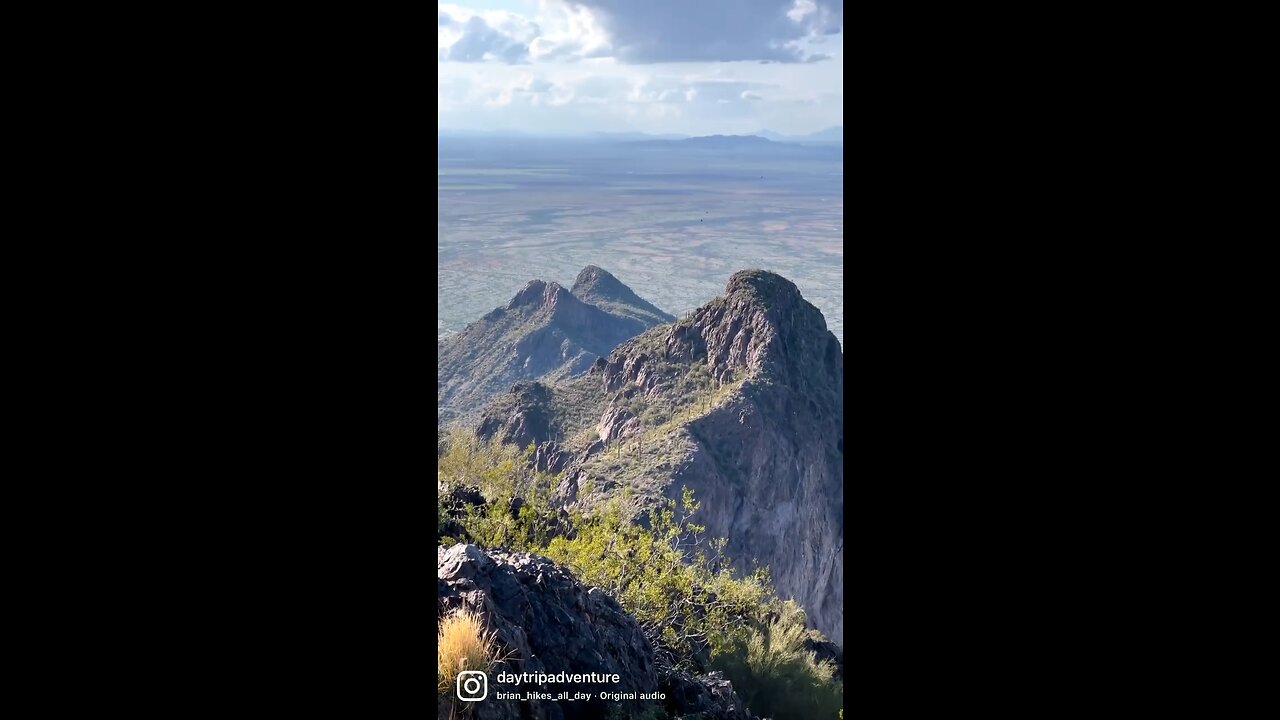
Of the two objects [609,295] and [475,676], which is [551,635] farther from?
[609,295]

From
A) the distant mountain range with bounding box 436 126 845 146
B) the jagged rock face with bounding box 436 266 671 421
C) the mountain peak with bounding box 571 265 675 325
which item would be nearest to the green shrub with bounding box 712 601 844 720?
the distant mountain range with bounding box 436 126 845 146

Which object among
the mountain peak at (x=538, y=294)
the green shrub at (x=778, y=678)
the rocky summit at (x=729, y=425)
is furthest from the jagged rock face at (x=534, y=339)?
the green shrub at (x=778, y=678)

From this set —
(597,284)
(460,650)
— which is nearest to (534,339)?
(597,284)

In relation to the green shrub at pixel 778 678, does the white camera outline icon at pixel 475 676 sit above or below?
above

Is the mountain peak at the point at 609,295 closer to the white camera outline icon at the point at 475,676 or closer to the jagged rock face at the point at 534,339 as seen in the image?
the jagged rock face at the point at 534,339
